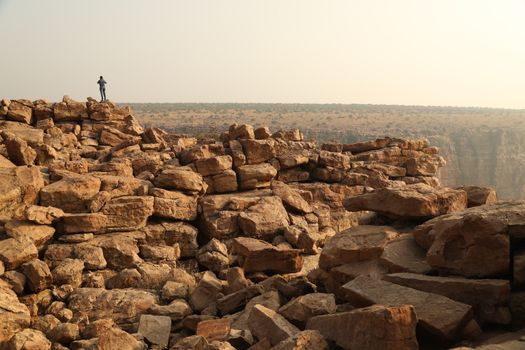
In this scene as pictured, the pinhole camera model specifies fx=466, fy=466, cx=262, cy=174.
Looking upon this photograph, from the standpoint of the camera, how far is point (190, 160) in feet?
48.6

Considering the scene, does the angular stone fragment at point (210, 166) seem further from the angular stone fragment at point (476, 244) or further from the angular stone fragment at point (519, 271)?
the angular stone fragment at point (519, 271)

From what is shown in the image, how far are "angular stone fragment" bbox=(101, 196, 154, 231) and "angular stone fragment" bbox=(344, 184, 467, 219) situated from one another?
5592mm

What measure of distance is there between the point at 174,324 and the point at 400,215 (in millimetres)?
4379

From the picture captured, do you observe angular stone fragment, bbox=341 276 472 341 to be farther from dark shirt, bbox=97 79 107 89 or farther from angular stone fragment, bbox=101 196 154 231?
dark shirt, bbox=97 79 107 89

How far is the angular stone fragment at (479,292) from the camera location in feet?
17.6

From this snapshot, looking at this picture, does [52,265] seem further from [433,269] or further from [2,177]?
[433,269]

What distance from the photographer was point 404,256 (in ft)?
23.5

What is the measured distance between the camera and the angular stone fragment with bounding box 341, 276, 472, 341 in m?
5.04

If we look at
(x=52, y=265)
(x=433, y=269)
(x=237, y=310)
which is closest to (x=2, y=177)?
(x=52, y=265)

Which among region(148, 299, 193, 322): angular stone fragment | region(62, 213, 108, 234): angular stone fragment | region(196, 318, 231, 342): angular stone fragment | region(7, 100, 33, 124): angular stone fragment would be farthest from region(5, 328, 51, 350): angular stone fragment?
region(7, 100, 33, 124): angular stone fragment

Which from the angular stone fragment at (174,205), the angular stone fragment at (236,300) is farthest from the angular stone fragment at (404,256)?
the angular stone fragment at (174,205)

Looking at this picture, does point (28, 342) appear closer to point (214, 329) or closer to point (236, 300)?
point (214, 329)

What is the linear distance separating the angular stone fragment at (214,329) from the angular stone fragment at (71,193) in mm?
5688

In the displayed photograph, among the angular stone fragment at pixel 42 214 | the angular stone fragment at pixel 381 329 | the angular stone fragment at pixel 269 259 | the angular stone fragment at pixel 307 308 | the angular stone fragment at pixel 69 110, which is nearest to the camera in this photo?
the angular stone fragment at pixel 381 329
